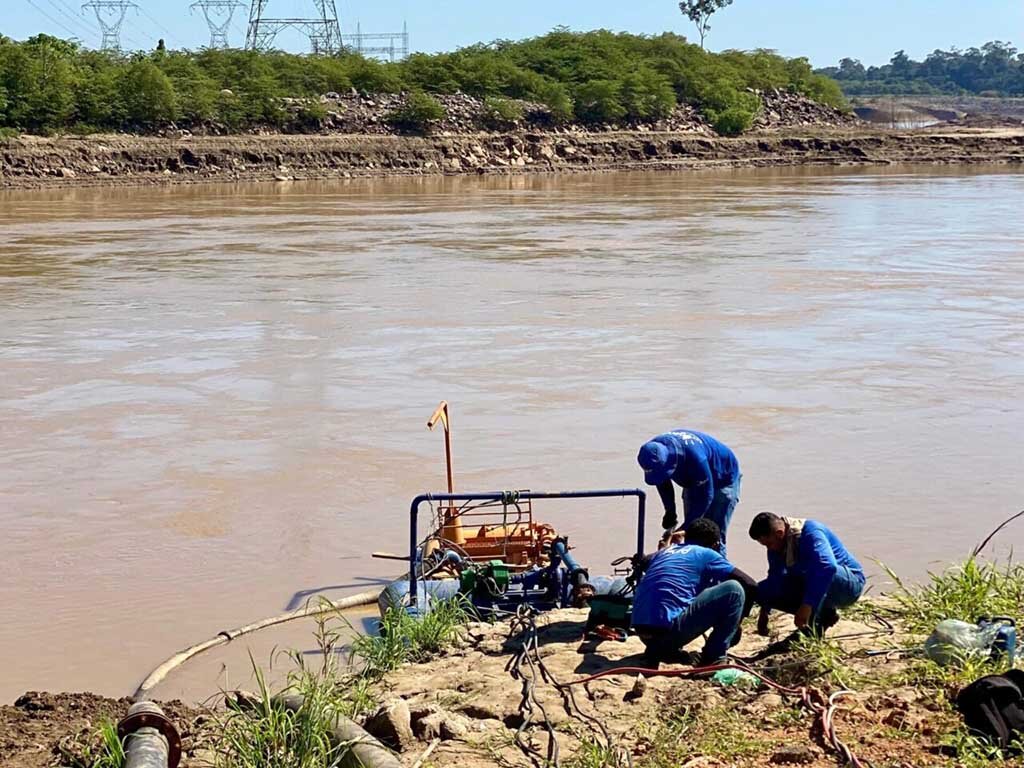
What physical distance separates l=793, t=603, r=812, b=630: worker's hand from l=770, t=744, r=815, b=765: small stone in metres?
1.31

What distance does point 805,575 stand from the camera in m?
6.68

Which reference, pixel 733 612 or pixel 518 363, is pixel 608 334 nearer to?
pixel 518 363

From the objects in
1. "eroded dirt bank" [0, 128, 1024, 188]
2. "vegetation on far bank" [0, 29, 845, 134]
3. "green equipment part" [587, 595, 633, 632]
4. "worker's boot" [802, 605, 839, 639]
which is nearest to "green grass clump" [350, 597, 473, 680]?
"green equipment part" [587, 595, 633, 632]

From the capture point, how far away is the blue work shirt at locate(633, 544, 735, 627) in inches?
256

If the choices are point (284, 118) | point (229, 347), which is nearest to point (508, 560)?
point (229, 347)

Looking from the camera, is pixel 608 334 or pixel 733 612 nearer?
pixel 733 612

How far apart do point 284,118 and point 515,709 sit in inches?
2378

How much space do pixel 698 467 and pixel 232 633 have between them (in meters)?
2.83

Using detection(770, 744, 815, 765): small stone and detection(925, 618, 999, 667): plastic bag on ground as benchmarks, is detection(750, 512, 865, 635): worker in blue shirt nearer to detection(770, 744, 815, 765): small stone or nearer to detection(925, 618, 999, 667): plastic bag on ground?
detection(925, 618, 999, 667): plastic bag on ground

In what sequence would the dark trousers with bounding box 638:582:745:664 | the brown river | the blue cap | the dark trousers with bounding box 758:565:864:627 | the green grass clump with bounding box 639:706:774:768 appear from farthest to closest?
the brown river < the blue cap < the dark trousers with bounding box 758:565:864:627 < the dark trousers with bounding box 638:582:745:664 < the green grass clump with bounding box 639:706:774:768

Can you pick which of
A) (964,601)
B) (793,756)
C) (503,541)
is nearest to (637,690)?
(793,756)

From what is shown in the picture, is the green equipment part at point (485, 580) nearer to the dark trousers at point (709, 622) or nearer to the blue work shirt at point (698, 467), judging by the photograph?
the blue work shirt at point (698, 467)

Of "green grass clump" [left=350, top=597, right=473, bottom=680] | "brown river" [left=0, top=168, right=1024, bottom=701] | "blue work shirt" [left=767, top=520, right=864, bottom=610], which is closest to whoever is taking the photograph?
"blue work shirt" [left=767, top=520, right=864, bottom=610]

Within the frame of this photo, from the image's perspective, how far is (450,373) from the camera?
16.3 m
